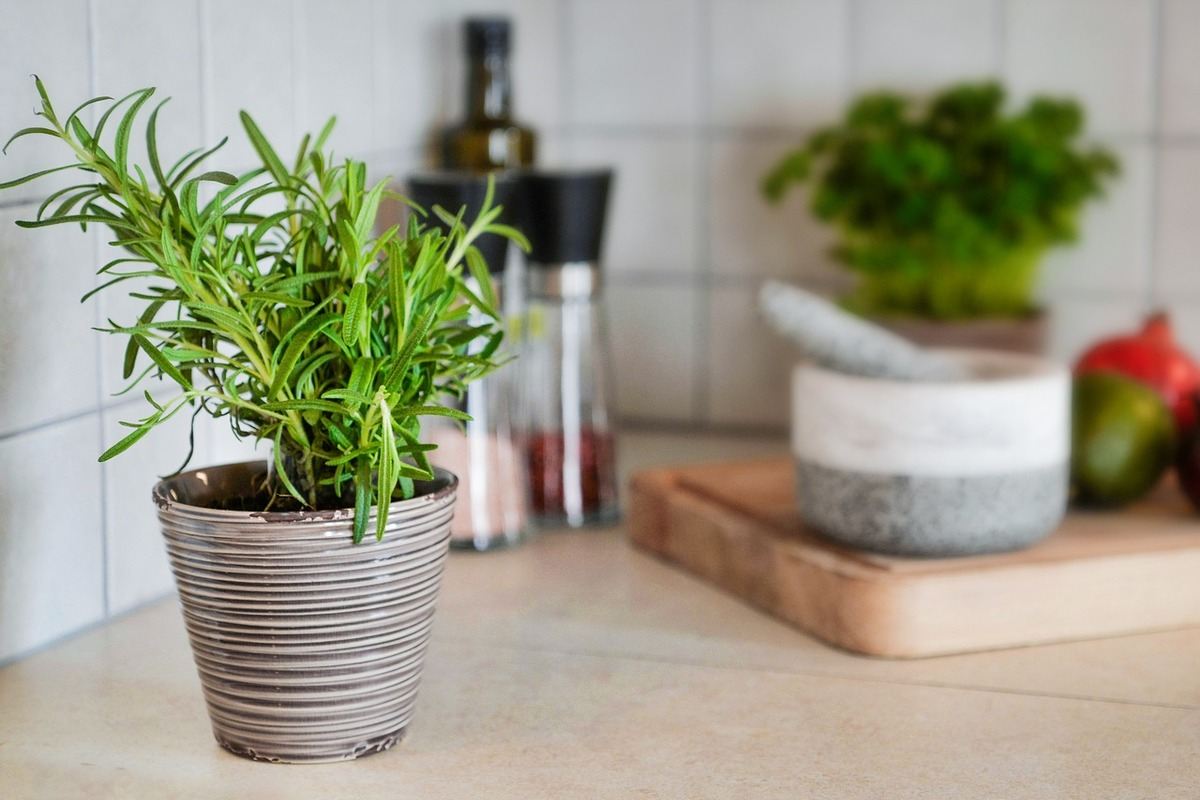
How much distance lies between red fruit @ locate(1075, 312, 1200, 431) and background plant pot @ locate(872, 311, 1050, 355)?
153 millimetres

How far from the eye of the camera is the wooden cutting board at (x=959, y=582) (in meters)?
0.86

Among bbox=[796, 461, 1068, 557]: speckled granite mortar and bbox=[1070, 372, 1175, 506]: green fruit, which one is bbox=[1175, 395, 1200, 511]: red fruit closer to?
bbox=[1070, 372, 1175, 506]: green fruit

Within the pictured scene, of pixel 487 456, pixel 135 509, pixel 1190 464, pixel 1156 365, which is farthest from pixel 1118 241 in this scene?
pixel 135 509

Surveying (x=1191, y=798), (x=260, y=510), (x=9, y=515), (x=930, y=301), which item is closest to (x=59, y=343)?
(x=9, y=515)

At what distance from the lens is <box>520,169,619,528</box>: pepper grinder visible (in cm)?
113

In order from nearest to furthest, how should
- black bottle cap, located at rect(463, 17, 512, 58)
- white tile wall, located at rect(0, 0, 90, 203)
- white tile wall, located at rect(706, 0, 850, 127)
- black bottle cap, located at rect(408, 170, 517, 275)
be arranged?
white tile wall, located at rect(0, 0, 90, 203) → black bottle cap, located at rect(408, 170, 517, 275) → black bottle cap, located at rect(463, 17, 512, 58) → white tile wall, located at rect(706, 0, 850, 127)

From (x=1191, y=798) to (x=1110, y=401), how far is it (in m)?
0.42

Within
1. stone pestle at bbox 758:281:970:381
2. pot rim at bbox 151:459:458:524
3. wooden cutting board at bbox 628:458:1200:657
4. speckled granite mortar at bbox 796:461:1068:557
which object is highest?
stone pestle at bbox 758:281:970:381

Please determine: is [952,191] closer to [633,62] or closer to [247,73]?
[633,62]

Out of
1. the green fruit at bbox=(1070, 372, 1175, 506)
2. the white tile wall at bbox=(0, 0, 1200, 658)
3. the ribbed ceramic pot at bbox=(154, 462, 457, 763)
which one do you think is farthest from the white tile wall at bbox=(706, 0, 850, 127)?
the ribbed ceramic pot at bbox=(154, 462, 457, 763)

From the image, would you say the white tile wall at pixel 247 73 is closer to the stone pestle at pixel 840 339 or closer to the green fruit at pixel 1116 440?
the stone pestle at pixel 840 339

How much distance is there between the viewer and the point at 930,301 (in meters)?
1.37

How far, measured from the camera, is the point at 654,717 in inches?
29.9

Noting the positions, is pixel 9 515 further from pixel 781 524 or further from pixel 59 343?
pixel 781 524
